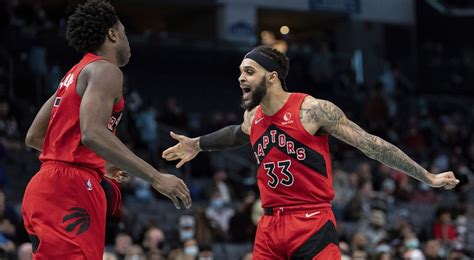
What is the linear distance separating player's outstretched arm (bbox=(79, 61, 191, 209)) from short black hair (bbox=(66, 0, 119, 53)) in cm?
41

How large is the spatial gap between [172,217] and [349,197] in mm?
4034

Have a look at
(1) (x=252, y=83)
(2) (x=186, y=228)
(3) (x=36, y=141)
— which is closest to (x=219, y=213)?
(2) (x=186, y=228)

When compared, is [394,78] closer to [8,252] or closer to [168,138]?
[168,138]

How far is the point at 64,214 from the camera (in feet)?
17.5

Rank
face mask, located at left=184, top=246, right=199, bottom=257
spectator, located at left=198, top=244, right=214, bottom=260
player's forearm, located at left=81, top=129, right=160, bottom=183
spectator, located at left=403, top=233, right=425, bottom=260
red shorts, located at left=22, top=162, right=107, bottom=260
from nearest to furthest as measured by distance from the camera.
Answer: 1. player's forearm, located at left=81, top=129, right=160, bottom=183
2. red shorts, located at left=22, top=162, right=107, bottom=260
3. spectator, located at left=198, top=244, right=214, bottom=260
4. face mask, located at left=184, top=246, right=199, bottom=257
5. spectator, located at left=403, top=233, right=425, bottom=260

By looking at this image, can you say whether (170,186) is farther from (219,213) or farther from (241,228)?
(219,213)

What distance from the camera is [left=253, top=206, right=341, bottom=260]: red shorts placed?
253 inches

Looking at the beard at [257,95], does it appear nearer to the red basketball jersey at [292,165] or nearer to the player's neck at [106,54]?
the red basketball jersey at [292,165]

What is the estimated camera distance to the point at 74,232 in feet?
17.4

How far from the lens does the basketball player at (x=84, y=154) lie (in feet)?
16.9

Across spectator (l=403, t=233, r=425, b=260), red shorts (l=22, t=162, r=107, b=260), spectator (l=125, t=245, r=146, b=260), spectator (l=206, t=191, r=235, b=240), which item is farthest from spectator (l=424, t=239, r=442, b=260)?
red shorts (l=22, t=162, r=107, b=260)

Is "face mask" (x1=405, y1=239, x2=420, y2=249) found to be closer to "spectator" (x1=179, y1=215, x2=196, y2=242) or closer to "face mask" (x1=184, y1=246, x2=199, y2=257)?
"spectator" (x1=179, y1=215, x2=196, y2=242)

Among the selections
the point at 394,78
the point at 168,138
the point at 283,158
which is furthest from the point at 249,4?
the point at 283,158

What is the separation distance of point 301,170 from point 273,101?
58 cm
